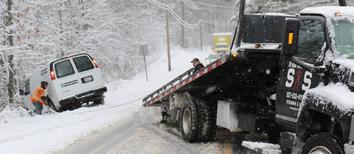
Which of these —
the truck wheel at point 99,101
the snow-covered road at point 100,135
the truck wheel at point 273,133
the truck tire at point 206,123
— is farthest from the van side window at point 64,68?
the truck wheel at point 273,133

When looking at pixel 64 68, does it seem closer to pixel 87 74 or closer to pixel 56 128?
pixel 87 74

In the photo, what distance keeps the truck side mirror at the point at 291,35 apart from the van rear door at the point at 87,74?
12.3m

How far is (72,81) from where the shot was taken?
56.2 feet

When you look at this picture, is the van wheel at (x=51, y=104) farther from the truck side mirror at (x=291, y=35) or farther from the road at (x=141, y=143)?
the truck side mirror at (x=291, y=35)

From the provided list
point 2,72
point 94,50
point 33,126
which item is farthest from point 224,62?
point 94,50

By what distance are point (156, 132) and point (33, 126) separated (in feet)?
13.4

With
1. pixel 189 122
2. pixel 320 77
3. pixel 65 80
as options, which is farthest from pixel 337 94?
pixel 65 80

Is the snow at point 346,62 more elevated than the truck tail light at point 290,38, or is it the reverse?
the truck tail light at point 290,38

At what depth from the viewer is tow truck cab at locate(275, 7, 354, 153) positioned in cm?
534

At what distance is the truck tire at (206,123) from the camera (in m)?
9.36

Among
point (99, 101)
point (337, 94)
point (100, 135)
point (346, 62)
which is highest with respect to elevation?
point (346, 62)

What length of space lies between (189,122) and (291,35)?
4220 millimetres

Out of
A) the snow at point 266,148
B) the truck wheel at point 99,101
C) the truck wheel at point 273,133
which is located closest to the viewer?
the snow at point 266,148

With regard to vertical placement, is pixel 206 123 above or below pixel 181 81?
below
